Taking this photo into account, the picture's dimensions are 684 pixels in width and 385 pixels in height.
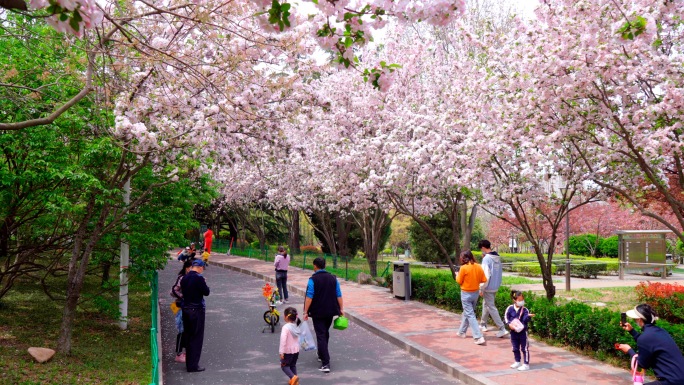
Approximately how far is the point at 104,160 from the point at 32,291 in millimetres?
8550

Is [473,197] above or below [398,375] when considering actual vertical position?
above

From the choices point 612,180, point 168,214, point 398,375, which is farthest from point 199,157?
point 612,180

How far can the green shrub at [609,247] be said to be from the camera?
3928cm

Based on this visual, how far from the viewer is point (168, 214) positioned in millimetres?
11188

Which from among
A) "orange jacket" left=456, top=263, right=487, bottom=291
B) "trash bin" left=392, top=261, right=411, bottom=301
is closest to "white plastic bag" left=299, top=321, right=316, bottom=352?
"orange jacket" left=456, top=263, right=487, bottom=291

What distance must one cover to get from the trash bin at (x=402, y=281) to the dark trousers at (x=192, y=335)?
8003mm

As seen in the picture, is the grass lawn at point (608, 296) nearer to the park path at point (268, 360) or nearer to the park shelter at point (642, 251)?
the park shelter at point (642, 251)

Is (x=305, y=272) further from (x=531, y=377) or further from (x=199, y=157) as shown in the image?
(x=531, y=377)

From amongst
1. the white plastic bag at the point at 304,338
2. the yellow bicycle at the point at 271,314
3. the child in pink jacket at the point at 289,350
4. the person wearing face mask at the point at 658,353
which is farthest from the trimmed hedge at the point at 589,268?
the person wearing face mask at the point at 658,353

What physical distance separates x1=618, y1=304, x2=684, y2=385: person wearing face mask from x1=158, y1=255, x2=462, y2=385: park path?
3.30 metres

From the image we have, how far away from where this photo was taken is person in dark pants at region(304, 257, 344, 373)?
28.7 feet

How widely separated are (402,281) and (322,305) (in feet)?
24.0

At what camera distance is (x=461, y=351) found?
949cm

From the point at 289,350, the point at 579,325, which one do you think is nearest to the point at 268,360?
the point at 289,350
